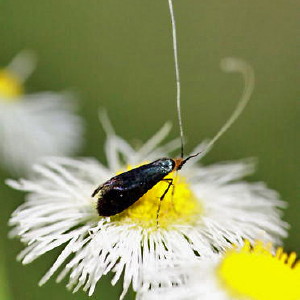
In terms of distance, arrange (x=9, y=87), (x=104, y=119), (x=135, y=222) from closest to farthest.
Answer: (x=135, y=222) → (x=9, y=87) → (x=104, y=119)

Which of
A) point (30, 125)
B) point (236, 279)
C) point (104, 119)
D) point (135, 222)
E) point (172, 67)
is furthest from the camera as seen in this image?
point (172, 67)

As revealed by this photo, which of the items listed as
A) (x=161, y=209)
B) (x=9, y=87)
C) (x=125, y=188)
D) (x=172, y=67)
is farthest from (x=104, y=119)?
(x=125, y=188)

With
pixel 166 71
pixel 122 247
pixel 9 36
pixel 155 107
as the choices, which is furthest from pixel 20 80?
pixel 122 247

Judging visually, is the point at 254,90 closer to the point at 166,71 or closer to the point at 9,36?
the point at 166,71

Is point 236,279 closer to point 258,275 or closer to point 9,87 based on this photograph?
point 258,275

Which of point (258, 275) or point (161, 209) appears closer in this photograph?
point (258, 275)

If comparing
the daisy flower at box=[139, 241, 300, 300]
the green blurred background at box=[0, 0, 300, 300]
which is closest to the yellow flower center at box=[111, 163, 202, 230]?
the daisy flower at box=[139, 241, 300, 300]

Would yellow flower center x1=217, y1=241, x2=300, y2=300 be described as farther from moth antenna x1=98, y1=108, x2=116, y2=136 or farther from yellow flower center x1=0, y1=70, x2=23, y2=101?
moth antenna x1=98, y1=108, x2=116, y2=136
